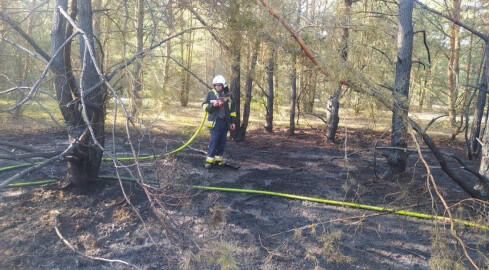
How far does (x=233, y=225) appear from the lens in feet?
14.5

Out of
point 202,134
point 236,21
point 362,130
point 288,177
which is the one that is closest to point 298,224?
point 288,177

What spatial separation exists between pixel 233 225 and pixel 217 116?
275 cm

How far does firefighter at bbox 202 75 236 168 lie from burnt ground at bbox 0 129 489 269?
1.47 ft

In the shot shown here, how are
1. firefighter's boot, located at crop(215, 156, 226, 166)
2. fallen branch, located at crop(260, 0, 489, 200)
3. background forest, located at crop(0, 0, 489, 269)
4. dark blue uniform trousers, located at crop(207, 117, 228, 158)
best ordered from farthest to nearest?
1. firefighter's boot, located at crop(215, 156, 226, 166)
2. dark blue uniform trousers, located at crop(207, 117, 228, 158)
3. fallen branch, located at crop(260, 0, 489, 200)
4. background forest, located at crop(0, 0, 489, 269)

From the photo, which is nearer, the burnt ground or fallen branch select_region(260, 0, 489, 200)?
the burnt ground

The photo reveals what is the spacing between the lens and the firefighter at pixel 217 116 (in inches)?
256

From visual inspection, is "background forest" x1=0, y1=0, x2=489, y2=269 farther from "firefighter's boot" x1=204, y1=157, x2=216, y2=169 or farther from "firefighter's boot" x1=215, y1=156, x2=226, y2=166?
"firefighter's boot" x1=215, y1=156, x2=226, y2=166

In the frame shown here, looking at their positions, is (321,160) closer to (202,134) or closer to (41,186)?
(202,134)

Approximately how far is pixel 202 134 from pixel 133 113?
6.77 metres

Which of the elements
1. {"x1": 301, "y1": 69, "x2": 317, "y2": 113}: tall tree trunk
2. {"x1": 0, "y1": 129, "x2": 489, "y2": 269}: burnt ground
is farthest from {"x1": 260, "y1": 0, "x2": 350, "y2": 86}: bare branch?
{"x1": 0, "y1": 129, "x2": 489, "y2": 269}: burnt ground

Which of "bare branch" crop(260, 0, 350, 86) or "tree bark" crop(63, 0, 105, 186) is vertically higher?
"bare branch" crop(260, 0, 350, 86)

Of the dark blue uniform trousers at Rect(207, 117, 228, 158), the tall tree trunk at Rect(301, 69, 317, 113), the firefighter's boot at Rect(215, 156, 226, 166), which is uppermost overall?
the tall tree trunk at Rect(301, 69, 317, 113)

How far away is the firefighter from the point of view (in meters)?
6.50

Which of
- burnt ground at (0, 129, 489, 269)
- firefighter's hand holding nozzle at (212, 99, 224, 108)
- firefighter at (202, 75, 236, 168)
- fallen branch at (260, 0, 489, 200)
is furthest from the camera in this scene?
firefighter at (202, 75, 236, 168)
